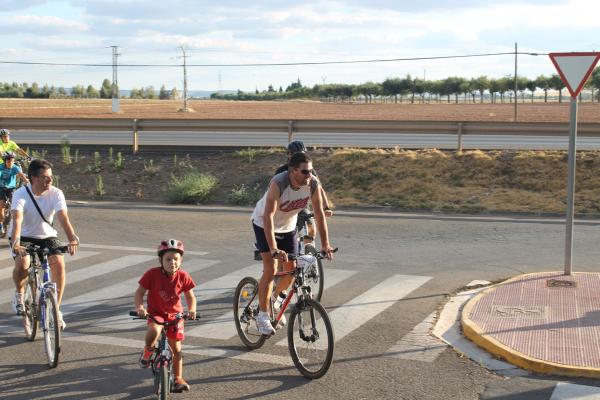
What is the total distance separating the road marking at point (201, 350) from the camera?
7.29m

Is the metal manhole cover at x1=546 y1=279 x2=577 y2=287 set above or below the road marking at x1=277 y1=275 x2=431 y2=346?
above

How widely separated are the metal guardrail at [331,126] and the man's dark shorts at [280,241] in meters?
14.5

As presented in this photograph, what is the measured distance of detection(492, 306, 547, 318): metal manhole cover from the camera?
834 cm

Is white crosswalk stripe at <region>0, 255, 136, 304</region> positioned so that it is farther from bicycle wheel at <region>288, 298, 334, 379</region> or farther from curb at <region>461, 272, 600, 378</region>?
curb at <region>461, 272, 600, 378</region>

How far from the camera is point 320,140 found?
96.7 ft

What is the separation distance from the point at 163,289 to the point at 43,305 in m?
1.64

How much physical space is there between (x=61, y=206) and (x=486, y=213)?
10.9 meters

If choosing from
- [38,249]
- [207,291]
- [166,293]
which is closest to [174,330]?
[166,293]

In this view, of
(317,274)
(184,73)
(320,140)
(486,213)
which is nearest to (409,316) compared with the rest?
(317,274)

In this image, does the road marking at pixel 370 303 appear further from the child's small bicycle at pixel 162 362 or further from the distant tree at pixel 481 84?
the distant tree at pixel 481 84

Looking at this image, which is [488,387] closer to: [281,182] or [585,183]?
[281,182]

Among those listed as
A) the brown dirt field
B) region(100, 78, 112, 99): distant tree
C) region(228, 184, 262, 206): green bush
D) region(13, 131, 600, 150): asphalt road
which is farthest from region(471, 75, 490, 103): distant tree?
region(228, 184, 262, 206): green bush

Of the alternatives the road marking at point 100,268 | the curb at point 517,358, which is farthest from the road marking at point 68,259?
the curb at point 517,358

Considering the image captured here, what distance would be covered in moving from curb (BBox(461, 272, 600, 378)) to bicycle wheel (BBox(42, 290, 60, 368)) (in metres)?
3.92
